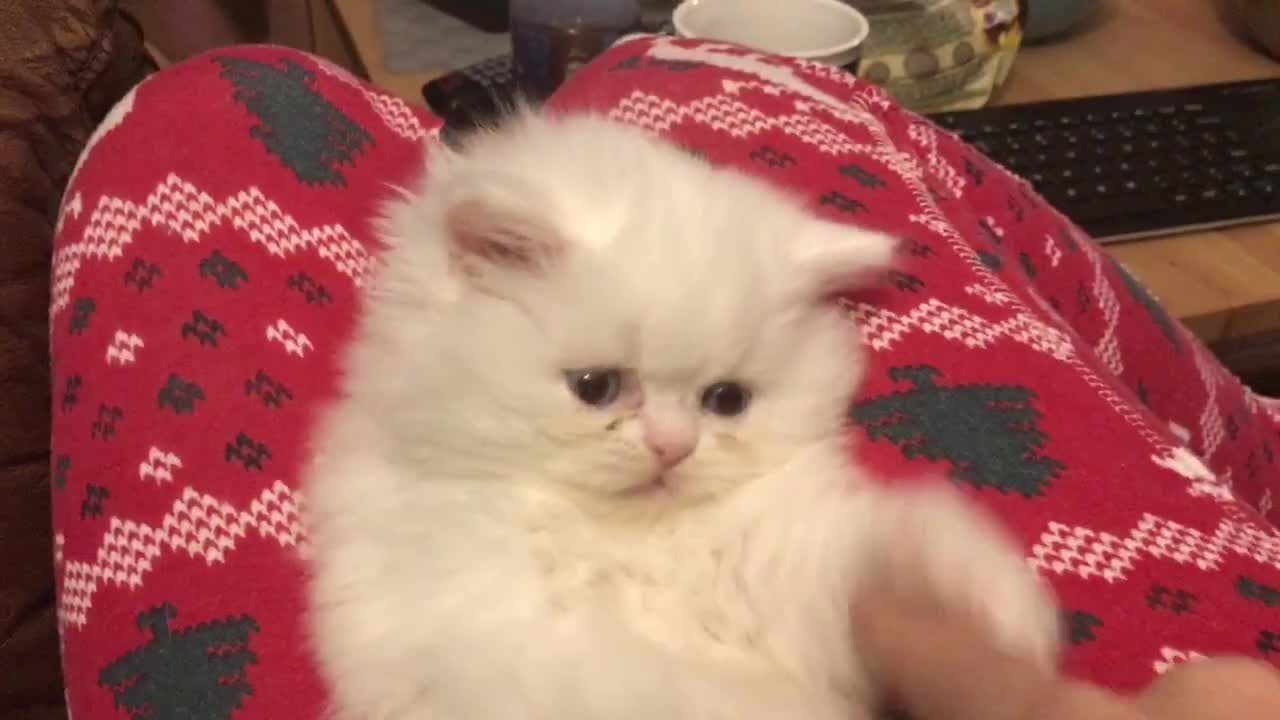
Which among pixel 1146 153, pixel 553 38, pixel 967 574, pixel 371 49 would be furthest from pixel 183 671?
pixel 1146 153

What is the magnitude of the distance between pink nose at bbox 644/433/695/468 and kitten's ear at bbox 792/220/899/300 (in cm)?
13

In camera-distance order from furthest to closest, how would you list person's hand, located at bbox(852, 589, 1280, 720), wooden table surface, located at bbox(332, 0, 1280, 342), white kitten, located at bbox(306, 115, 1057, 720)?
wooden table surface, located at bbox(332, 0, 1280, 342), white kitten, located at bbox(306, 115, 1057, 720), person's hand, located at bbox(852, 589, 1280, 720)

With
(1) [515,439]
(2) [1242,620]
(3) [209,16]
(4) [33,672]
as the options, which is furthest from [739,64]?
(3) [209,16]

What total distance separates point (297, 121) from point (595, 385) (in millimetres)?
407

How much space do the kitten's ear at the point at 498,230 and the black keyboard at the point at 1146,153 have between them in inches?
24.1

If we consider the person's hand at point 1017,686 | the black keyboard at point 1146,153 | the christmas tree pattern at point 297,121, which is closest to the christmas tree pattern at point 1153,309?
the black keyboard at point 1146,153

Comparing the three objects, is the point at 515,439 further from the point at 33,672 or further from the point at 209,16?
the point at 209,16

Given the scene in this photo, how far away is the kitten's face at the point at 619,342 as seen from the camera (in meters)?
0.62

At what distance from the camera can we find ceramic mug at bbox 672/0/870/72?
45.4 inches

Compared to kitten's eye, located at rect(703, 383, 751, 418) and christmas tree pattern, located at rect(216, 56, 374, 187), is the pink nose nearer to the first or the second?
kitten's eye, located at rect(703, 383, 751, 418)

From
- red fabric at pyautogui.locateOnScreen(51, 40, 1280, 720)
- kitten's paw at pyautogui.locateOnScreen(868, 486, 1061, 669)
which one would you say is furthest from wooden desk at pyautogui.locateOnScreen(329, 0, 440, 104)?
kitten's paw at pyautogui.locateOnScreen(868, 486, 1061, 669)

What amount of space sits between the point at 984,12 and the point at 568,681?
3.12 feet

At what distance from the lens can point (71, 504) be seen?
28.3 inches

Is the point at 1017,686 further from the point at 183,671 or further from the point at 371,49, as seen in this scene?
the point at 371,49
